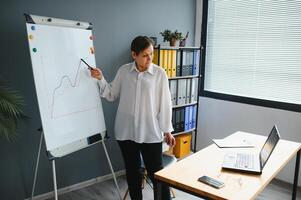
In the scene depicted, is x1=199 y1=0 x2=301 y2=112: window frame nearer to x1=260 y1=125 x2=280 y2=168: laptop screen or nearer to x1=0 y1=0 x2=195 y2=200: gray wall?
x1=0 y1=0 x2=195 y2=200: gray wall

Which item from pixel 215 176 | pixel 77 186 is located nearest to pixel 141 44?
pixel 215 176

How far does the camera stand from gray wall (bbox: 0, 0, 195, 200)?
7.98 feet

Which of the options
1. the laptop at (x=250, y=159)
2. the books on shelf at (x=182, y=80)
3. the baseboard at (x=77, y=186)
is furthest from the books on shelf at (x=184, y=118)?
the laptop at (x=250, y=159)

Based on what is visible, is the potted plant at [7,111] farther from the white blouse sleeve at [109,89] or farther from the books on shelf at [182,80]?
the books on shelf at [182,80]

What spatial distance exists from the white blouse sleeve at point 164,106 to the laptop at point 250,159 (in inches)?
21.7

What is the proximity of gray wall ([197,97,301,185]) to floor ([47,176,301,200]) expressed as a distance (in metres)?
0.23

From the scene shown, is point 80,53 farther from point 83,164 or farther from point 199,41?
point 199,41

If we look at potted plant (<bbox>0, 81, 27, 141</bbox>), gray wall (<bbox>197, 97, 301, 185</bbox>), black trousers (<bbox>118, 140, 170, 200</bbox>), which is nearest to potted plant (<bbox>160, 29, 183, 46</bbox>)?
gray wall (<bbox>197, 97, 301, 185</bbox>)

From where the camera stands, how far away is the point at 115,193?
2930mm

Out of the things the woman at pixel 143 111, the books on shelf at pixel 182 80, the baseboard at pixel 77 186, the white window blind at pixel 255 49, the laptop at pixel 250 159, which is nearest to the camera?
the laptop at pixel 250 159

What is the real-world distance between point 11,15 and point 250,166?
226 centimetres

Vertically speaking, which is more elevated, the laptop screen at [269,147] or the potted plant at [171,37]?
the potted plant at [171,37]

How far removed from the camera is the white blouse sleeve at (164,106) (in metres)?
2.25

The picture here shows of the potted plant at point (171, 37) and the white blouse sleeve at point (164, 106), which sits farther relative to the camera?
the potted plant at point (171, 37)
